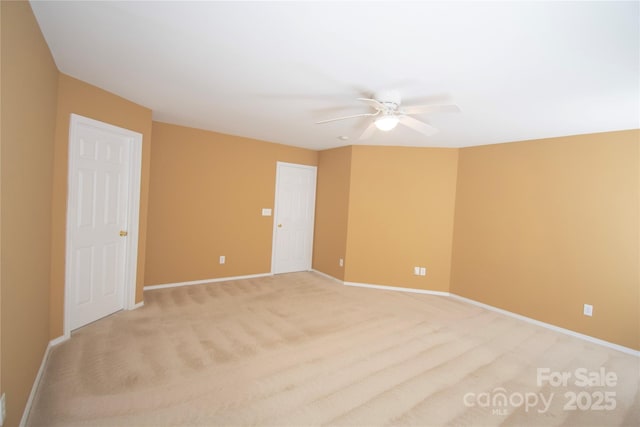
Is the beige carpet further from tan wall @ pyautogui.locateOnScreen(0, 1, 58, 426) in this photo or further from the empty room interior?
tan wall @ pyautogui.locateOnScreen(0, 1, 58, 426)

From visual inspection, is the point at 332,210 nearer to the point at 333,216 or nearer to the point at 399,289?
the point at 333,216

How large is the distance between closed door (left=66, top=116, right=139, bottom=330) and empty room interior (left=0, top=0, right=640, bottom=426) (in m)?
0.02

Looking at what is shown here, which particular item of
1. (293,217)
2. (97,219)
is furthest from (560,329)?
(97,219)

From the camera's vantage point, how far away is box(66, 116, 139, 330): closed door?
2.77 m

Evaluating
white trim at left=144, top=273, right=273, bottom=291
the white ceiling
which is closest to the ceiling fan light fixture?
the white ceiling

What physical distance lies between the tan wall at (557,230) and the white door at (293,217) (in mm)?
2662

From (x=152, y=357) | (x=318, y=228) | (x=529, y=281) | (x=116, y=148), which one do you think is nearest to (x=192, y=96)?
(x=116, y=148)

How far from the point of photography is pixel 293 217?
5621mm

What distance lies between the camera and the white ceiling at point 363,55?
1550mm

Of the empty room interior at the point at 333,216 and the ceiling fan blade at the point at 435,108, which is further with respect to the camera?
the ceiling fan blade at the point at 435,108

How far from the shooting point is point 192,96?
299cm

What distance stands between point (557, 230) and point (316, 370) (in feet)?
11.0

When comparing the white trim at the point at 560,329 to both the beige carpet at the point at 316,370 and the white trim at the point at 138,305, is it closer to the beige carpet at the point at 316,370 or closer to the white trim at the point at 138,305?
the beige carpet at the point at 316,370

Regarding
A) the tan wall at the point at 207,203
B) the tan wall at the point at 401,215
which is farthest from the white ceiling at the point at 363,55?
the tan wall at the point at 401,215
